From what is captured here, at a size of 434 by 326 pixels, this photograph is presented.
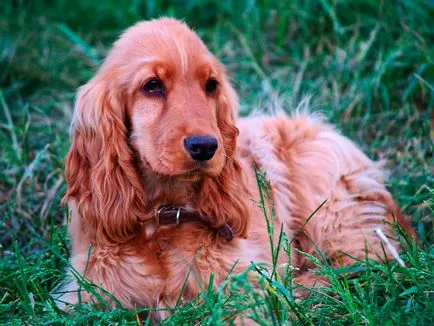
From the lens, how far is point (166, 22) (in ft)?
11.4

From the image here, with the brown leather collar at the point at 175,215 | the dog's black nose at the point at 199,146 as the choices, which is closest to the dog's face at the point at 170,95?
the dog's black nose at the point at 199,146

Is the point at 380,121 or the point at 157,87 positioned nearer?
the point at 157,87

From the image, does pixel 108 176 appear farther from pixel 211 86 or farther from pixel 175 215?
pixel 211 86

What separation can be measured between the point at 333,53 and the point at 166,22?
8.91 ft

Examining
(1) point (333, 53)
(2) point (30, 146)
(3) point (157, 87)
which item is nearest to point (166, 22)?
(3) point (157, 87)

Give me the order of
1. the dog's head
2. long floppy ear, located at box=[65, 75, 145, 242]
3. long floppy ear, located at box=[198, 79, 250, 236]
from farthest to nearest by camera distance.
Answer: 1. long floppy ear, located at box=[198, 79, 250, 236]
2. long floppy ear, located at box=[65, 75, 145, 242]
3. the dog's head

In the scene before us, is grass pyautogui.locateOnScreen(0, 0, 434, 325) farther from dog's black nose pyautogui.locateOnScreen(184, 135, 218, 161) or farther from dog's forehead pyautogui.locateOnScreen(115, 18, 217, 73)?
dog's forehead pyautogui.locateOnScreen(115, 18, 217, 73)

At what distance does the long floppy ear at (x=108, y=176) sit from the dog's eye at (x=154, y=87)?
0.52ft

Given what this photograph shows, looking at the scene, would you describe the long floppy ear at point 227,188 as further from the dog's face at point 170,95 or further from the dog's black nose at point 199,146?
the dog's black nose at point 199,146

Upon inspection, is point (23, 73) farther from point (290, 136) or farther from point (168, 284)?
point (168, 284)

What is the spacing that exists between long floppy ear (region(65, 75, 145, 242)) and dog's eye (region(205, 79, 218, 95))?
1.21 feet

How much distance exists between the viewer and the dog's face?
3.02 metres

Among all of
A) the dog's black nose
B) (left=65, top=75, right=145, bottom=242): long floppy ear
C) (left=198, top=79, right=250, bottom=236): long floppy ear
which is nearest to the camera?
the dog's black nose

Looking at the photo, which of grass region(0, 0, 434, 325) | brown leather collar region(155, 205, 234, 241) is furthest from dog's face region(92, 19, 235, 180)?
grass region(0, 0, 434, 325)
